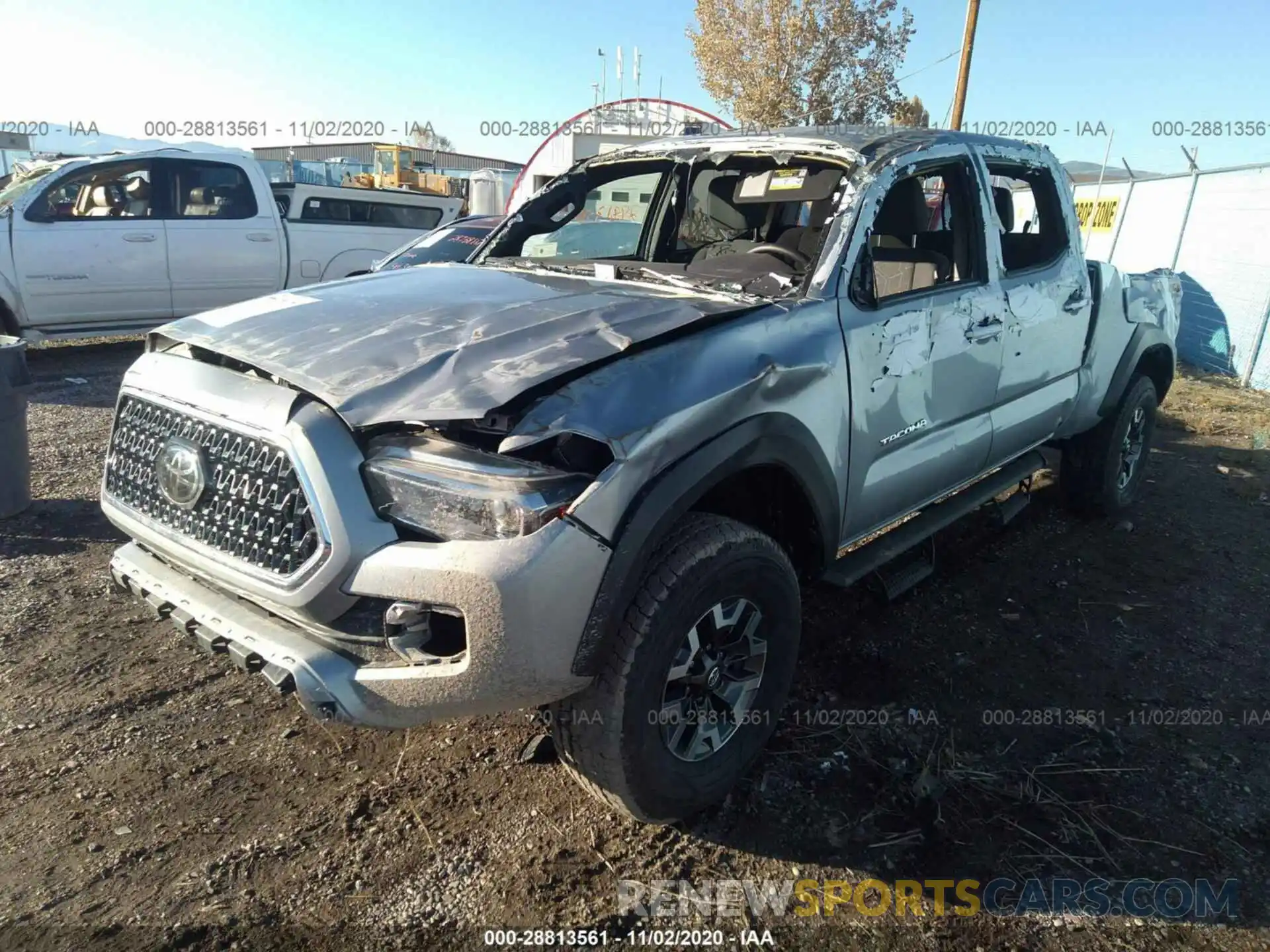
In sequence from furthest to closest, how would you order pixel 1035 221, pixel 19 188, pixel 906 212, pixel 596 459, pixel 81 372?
pixel 81 372 → pixel 19 188 → pixel 1035 221 → pixel 906 212 → pixel 596 459

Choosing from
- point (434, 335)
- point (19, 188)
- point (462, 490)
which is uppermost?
point (19, 188)

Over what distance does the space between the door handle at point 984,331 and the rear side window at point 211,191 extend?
8205mm

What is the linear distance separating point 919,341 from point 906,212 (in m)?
0.79

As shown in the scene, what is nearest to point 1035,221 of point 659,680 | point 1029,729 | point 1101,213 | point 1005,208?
point 1005,208

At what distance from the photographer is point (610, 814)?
2508mm

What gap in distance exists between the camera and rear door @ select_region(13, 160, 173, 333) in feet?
25.4

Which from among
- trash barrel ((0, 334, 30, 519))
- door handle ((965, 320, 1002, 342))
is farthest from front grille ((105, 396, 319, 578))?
trash barrel ((0, 334, 30, 519))

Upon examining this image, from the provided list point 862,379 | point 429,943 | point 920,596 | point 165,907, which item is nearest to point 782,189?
point 862,379

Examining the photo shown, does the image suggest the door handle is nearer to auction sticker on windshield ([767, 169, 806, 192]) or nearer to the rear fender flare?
auction sticker on windshield ([767, 169, 806, 192])

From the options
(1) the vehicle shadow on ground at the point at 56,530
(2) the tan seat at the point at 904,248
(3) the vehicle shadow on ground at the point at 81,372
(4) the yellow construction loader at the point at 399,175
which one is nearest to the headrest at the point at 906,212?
(2) the tan seat at the point at 904,248

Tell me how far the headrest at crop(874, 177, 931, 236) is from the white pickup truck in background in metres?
7.53

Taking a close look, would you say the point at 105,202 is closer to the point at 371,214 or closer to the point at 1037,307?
the point at 371,214

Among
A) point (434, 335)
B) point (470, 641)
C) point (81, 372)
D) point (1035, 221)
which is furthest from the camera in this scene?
point (81, 372)

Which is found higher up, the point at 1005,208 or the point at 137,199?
the point at 1005,208
